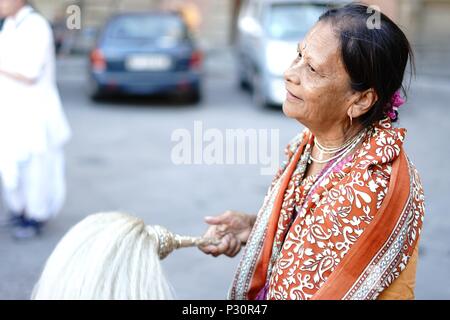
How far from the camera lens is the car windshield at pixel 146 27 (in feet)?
35.1

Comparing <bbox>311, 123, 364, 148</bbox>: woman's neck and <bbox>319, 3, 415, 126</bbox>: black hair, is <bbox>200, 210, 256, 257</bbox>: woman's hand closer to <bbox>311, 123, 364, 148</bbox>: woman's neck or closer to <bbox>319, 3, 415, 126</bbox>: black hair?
<bbox>311, 123, 364, 148</bbox>: woman's neck

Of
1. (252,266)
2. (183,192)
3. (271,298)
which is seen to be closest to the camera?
(271,298)

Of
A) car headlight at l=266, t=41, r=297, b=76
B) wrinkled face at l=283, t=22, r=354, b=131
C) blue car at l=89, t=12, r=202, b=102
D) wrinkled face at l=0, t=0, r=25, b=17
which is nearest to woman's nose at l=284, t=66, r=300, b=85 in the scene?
wrinkled face at l=283, t=22, r=354, b=131

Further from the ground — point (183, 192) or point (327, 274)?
point (327, 274)

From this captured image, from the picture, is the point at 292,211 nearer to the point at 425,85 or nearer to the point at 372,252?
the point at 372,252

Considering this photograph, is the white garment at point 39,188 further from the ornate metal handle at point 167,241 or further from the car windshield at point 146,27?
the car windshield at point 146,27

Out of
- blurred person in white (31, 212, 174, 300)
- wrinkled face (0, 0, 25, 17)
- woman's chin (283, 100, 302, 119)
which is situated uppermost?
woman's chin (283, 100, 302, 119)

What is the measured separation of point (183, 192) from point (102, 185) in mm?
765

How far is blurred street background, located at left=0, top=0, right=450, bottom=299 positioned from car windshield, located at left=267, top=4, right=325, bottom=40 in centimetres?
114

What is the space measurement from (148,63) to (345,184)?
9.05 m

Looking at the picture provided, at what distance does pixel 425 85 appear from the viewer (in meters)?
13.6

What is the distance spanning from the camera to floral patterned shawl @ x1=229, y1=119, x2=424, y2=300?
1.46 metres

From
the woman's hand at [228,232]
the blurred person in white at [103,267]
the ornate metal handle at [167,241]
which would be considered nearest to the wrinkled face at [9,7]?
the woman's hand at [228,232]

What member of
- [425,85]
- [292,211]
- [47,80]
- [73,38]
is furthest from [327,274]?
[73,38]
